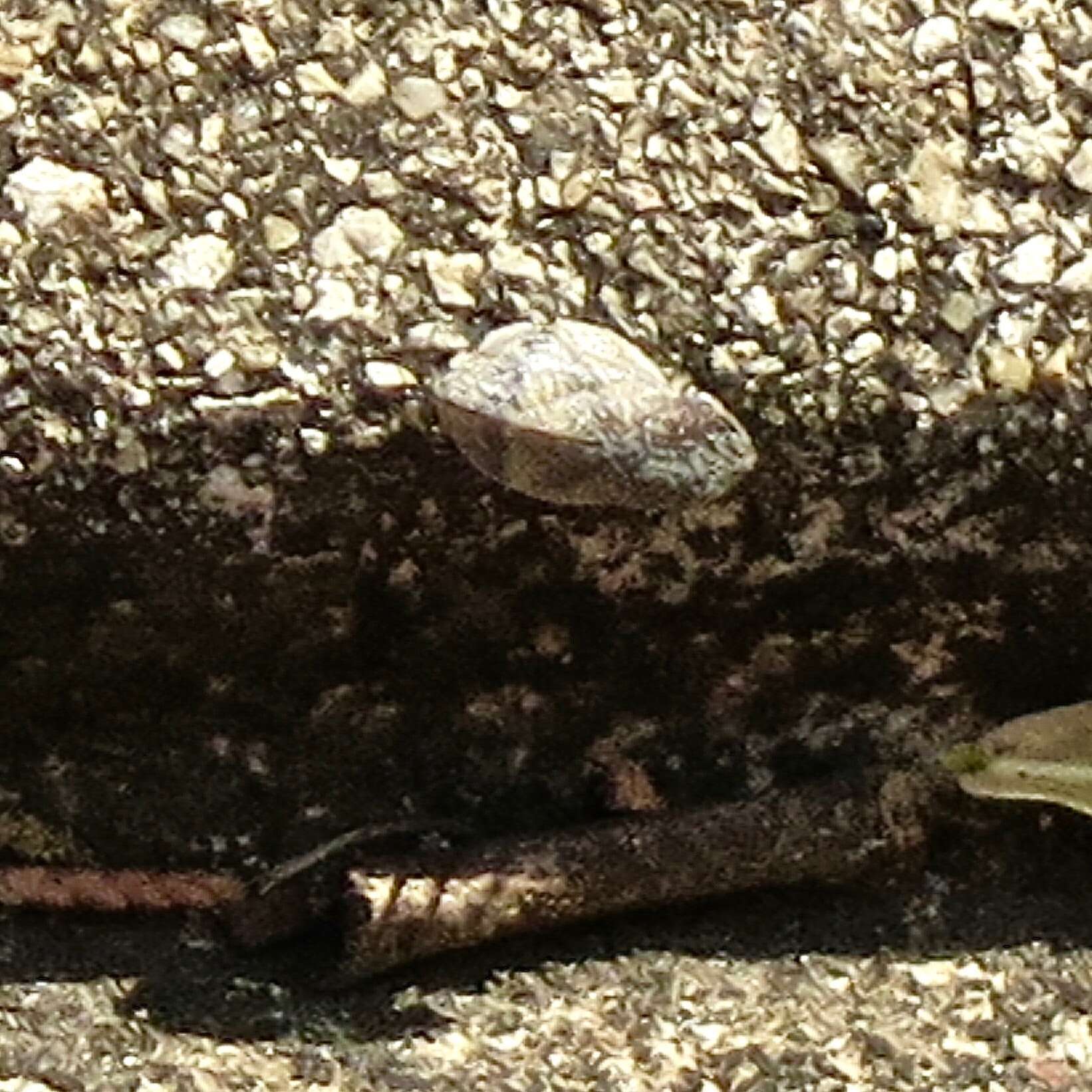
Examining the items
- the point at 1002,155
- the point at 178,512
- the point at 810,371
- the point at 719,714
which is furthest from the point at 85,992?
the point at 1002,155

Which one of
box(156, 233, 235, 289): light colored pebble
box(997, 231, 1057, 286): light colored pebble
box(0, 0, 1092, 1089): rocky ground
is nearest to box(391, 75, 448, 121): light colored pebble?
box(0, 0, 1092, 1089): rocky ground

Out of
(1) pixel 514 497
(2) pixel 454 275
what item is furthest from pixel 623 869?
(2) pixel 454 275

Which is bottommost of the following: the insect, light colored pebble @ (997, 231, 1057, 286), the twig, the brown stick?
the twig

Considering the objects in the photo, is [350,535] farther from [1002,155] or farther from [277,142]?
[1002,155]

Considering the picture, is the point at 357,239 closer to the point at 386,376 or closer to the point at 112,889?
the point at 386,376

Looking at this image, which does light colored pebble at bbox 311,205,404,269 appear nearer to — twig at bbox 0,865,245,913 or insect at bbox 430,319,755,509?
insect at bbox 430,319,755,509

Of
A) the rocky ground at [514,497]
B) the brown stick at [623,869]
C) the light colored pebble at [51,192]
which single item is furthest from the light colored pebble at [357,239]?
the brown stick at [623,869]

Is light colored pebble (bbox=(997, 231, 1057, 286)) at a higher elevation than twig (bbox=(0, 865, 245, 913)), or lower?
higher
